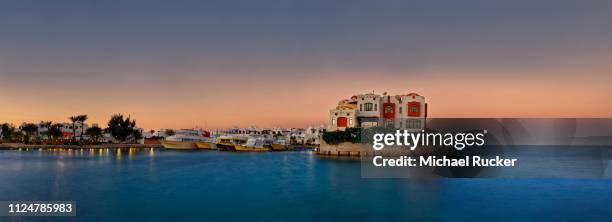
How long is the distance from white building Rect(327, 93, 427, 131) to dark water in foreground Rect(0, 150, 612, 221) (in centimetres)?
2325

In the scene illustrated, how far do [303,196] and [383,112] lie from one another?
37.6 meters

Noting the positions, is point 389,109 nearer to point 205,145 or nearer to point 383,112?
point 383,112

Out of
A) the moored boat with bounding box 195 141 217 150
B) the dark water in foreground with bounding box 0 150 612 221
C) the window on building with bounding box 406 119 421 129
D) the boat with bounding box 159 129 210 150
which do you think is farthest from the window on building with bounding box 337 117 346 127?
the boat with bounding box 159 129 210 150

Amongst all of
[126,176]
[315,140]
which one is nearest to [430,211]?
[126,176]

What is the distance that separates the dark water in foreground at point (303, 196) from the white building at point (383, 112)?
2325cm

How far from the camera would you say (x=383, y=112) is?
62.8m

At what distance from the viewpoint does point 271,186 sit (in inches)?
1264

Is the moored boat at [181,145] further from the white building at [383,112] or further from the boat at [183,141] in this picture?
the white building at [383,112]

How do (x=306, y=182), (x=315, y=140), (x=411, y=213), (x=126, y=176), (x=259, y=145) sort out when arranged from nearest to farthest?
(x=411, y=213) → (x=306, y=182) → (x=126, y=176) → (x=259, y=145) → (x=315, y=140)

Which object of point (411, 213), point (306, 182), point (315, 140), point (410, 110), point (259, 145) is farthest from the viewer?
point (315, 140)

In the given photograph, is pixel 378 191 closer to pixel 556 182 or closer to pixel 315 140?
pixel 556 182

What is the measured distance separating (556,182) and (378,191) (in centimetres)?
1668

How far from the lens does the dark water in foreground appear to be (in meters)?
21.0

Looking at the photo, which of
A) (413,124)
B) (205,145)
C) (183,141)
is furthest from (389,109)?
(183,141)
